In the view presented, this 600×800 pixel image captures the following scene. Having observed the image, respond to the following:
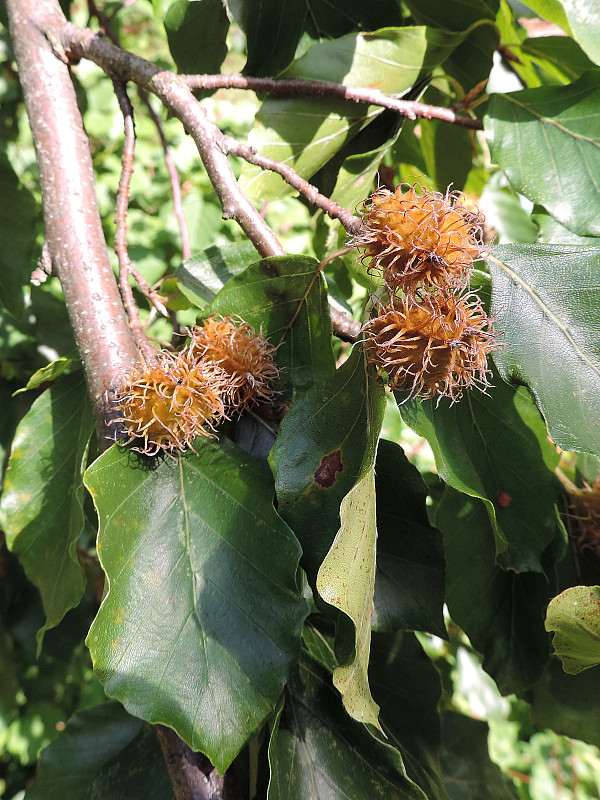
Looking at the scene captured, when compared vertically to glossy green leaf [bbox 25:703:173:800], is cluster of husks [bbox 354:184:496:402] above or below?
above

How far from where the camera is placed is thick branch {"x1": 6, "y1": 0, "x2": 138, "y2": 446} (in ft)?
2.76

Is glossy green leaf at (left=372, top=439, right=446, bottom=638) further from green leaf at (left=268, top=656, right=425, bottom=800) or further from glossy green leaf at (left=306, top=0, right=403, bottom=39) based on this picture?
glossy green leaf at (left=306, top=0, right=403, bottom=39)

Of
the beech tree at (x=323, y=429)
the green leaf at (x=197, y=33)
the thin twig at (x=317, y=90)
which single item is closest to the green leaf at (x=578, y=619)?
the beech tree at (x=323, y=429)

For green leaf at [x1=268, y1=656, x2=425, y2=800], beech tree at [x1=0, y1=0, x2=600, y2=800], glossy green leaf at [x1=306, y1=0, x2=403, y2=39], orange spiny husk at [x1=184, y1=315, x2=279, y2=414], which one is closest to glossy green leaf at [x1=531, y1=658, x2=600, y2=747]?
beech tree at [x1=0, y1=0, x2=600, y2=800]

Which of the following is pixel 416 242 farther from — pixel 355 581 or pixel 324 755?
pixel 324 755

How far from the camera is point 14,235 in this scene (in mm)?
1320

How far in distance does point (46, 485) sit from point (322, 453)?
54cm

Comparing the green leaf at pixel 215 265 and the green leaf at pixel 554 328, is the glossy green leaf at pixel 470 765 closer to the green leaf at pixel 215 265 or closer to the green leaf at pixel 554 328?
the green leaf at pixel 554 328

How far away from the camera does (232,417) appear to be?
33.9 inches

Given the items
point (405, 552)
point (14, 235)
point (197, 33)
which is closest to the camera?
point (405, 552)

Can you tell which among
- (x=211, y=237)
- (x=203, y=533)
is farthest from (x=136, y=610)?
(x=211, y=237)

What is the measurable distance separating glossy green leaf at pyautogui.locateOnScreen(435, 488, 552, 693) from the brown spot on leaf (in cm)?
24

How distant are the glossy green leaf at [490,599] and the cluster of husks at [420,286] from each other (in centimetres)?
29

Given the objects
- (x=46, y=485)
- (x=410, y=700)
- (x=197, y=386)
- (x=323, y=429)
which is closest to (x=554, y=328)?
(x=323, y=429)
